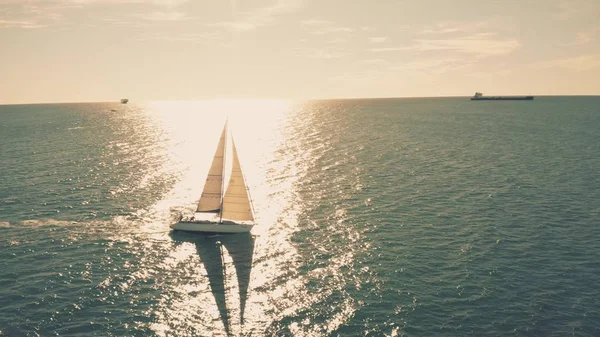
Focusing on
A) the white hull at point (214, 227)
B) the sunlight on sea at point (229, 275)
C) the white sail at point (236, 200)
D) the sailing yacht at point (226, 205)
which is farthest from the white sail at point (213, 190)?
the sunlight on sea at point (229, 275)

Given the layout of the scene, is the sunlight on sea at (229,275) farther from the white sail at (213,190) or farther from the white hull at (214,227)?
the white sail at (213,190)

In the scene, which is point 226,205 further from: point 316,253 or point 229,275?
point 316,253

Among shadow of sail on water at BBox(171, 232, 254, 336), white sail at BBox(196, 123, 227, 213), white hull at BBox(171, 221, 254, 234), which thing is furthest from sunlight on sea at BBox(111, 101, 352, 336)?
white sail at BBox(196, 123, 227, 213)

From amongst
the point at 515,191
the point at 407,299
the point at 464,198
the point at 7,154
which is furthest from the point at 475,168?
the point at 7,154

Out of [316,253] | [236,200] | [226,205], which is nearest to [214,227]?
[226,205]

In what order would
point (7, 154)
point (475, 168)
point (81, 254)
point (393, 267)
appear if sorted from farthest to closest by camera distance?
point (7, 154) < point (475, 168) < point (81, 254) < point (393, 267)

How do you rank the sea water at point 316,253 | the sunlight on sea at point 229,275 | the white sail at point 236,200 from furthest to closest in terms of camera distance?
the white sail at point 236,200
the sunlight on sea at point 229,275
the sea water at point 316,253

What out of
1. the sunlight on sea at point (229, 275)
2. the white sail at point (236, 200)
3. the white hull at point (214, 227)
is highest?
the white sail at point (236, 200)

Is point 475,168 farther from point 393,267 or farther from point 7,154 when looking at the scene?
point 7,154
